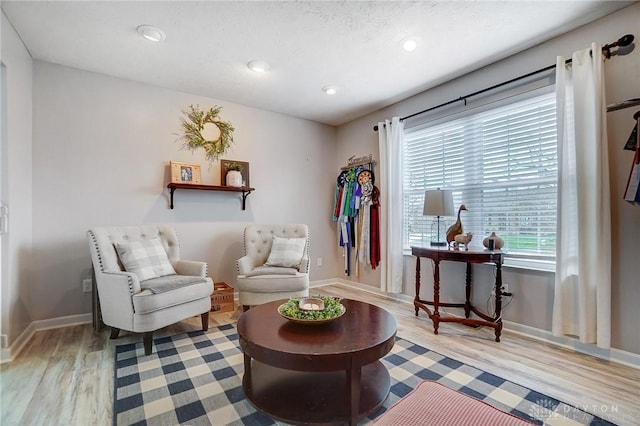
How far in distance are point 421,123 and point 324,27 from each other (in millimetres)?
1667

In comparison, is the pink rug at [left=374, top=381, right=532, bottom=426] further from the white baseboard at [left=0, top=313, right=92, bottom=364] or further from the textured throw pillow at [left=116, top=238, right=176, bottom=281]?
the white baseboard at [left=0, top=313, right=92, bottom=364]

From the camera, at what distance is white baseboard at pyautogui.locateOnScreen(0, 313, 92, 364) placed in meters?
2.04

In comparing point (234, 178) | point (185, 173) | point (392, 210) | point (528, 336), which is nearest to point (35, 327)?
point (185, 173)

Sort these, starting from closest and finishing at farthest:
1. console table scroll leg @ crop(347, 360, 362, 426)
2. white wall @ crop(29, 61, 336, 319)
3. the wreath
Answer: console table scroll leg @ crop(347, 360, 362, 426), white wall @ crop(29, 61, 336, 319), the wreath

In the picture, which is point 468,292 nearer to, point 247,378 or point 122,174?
point 247,378

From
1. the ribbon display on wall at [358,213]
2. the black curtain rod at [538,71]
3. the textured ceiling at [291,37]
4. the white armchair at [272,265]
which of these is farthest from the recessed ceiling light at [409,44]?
the white armchair at [272,265]

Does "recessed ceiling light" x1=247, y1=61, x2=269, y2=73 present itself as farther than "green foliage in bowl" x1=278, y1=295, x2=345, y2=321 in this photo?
Yes

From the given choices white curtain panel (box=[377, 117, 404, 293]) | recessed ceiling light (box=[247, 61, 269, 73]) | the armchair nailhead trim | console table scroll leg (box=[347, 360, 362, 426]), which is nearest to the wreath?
recessed ceiling light (box=[247, 61, 269, 73])

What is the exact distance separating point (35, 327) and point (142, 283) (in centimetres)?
120

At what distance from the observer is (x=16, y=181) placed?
7.39ft

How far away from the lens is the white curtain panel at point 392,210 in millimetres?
3492

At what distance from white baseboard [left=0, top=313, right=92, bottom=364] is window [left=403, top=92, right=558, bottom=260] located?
352 cm

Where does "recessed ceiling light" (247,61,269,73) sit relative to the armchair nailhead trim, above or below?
above

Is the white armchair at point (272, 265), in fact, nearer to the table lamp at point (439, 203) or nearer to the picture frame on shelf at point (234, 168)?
the picture frame on shelf at point (234, 168)
